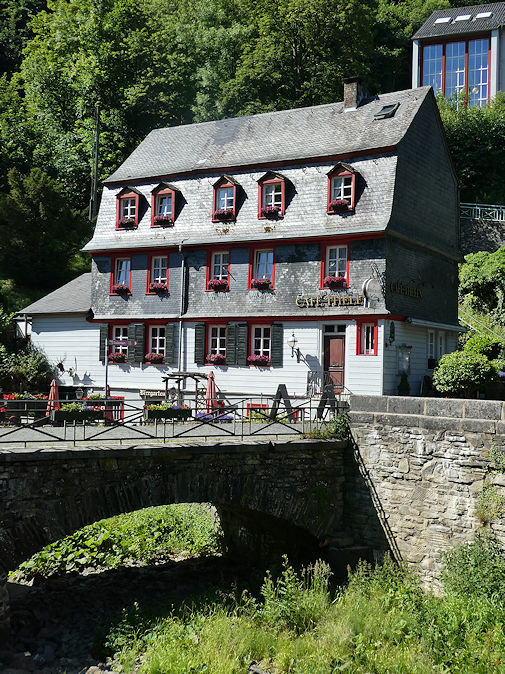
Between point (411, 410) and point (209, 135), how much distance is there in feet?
50.7

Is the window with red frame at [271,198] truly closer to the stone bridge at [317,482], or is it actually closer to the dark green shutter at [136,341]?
the dark green shutter at [136,341]

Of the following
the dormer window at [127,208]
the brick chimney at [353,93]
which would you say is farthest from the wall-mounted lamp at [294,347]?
the brick chimney at [353,93]

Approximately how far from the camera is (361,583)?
15352mm

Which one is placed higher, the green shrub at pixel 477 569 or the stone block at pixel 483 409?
the stone block at pixel 483 409

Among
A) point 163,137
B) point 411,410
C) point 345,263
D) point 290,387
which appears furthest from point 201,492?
point 163,137

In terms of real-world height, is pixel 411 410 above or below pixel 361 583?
above

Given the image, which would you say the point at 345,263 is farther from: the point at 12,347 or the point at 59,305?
the point at 12,347

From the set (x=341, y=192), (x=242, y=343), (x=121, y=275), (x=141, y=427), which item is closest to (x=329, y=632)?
(x=141, y=427)

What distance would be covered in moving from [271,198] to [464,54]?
97.8 ft

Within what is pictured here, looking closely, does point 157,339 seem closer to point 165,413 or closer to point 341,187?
point 341,187

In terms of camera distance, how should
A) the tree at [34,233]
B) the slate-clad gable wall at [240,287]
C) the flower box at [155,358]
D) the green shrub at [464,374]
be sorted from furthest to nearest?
1. the tree at [34,233]
2. the flower box at [155,358]
3. the slate-clad gable wall at [240,287]
4. the green shrub at [464,374]

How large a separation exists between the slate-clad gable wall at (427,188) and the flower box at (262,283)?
432 centimetres

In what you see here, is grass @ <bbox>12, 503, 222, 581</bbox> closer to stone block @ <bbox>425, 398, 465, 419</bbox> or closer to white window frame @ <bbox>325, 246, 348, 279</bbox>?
stone block @ <bbox>425, 398, 465, 419</bbox>

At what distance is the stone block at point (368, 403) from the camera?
54.7ft
